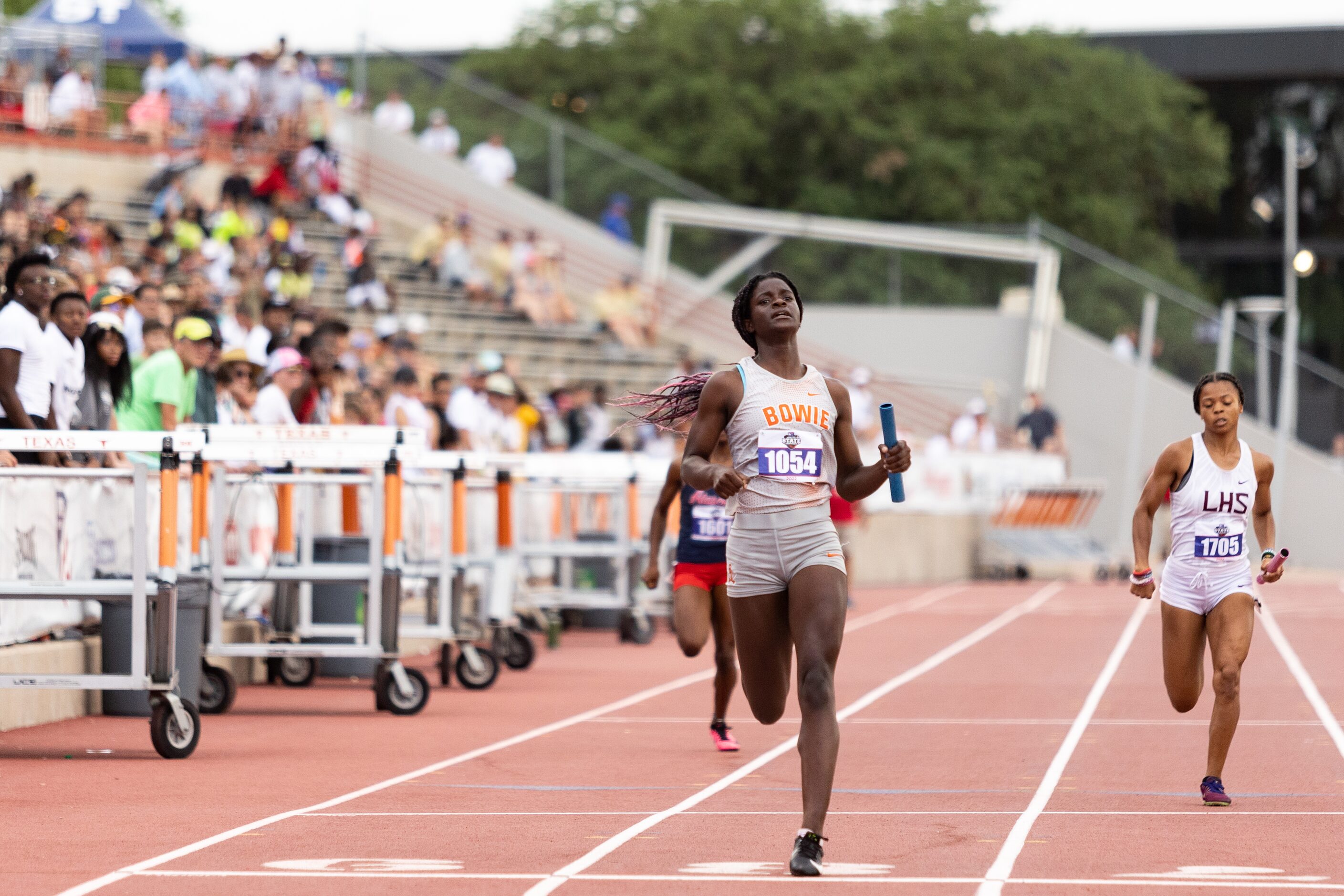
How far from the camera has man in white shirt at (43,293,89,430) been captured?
41.9 feet

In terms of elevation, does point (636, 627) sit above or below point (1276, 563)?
below

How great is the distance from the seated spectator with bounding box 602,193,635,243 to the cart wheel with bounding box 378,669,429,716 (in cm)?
2395

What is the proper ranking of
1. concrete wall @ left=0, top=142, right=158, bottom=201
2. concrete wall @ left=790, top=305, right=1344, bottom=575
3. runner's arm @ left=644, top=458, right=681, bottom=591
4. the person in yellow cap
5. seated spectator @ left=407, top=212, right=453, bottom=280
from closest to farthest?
runner's arm @ left=644, top=458, right=681, bottom=591 → the person in yellow cap → concrete wall @ left=0, top=142, right=158, bottom=201 → seated spectator @ left=407, top=212, right=453, bottom=280 → concrete wall @ left=790, top=305, right=1344, bottom=575

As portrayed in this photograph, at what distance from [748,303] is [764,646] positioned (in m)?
1.31

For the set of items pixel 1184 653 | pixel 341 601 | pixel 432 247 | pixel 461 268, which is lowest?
pixel 341 601

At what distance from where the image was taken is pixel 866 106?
168 ft

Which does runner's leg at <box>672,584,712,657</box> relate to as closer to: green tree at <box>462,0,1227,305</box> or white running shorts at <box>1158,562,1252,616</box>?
white running shorts at <box>1158,562,1252,616</box>

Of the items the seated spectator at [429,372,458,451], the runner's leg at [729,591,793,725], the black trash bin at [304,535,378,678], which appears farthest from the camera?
the seated spectator at [429,372,458,451]

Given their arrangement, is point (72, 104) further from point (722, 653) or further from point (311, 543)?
point (722, 653)

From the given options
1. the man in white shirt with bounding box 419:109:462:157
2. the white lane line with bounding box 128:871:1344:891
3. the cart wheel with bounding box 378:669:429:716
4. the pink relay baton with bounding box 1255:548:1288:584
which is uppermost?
the man in white shirt with bounding box 419:109:462:157

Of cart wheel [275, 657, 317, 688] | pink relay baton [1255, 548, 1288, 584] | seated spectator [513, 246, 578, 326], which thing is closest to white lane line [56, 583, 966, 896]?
cart wheel [275, 657, 317, 688]

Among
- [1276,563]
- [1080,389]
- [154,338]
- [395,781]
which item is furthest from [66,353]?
[1080,389]

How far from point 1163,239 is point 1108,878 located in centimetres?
5119

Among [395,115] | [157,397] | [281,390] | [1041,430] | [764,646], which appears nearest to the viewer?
[764,646]
